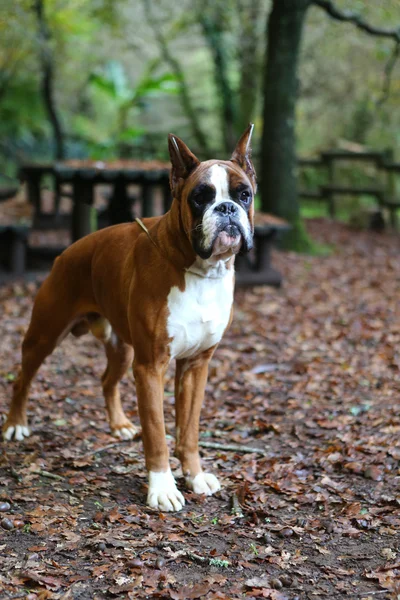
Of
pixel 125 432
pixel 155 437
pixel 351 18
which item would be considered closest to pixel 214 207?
pixel 155 437

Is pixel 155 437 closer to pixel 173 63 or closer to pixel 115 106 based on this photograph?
pixel 173 63

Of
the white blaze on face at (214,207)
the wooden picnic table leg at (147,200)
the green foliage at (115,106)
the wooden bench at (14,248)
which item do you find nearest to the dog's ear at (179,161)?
the white blaze on face at (214,207)

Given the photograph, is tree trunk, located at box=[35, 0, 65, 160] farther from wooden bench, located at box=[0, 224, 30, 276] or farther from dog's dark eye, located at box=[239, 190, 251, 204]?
dog's dark eye, located at box=[239, 190, 251, 204]

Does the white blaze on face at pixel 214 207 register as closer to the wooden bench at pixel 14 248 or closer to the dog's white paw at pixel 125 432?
the dog's white paw at pixel 125 432

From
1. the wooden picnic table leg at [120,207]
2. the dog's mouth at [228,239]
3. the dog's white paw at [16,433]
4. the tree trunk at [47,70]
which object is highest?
the tree trunk at [47,70]

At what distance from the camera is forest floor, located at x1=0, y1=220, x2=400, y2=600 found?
10.9 ft

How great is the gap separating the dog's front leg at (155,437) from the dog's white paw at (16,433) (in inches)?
48.7

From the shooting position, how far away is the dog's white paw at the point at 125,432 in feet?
16.2

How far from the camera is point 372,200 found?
18094 mm

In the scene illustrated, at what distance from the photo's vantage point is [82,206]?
9172 mm

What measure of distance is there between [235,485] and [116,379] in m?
1.09

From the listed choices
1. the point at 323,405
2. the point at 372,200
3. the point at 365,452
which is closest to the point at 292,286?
the point at 323,405

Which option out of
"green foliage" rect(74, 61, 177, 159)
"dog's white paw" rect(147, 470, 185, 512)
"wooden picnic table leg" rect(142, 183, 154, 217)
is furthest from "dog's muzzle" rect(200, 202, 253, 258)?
"green foliage" rect(74, 61, 177, 159)

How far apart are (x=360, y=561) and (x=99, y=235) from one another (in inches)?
92.1
